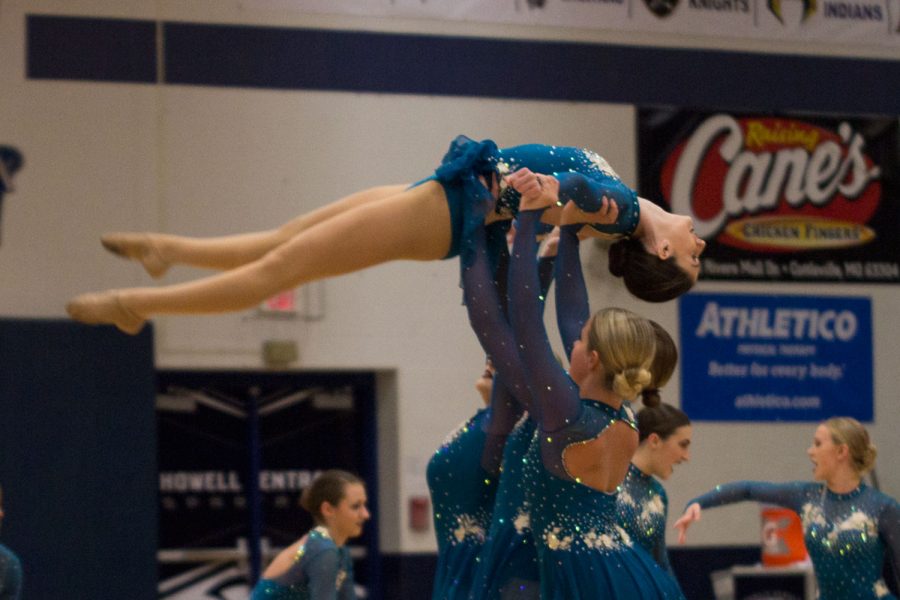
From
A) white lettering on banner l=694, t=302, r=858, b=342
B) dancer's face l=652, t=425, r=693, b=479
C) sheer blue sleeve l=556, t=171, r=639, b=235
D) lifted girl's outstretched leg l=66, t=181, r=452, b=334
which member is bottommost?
dancer's face l=652, t=425, r=693, b=479

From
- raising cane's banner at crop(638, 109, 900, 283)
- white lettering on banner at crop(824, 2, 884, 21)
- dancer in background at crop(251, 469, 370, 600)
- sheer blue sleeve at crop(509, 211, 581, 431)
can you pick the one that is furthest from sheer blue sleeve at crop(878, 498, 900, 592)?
white lettering on banner at crop(824, 2, 884, 21)

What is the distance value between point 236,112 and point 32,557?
2823 mm

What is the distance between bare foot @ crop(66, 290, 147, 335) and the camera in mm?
3797

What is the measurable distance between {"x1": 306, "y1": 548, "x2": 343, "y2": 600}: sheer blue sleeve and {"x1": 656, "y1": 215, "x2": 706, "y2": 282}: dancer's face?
65.5 inches

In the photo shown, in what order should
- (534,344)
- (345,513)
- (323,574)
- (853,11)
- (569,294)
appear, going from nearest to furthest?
1. (534,344)
2. (569,294)
3. (323,574)
4. (345,513)
5. (853,11)

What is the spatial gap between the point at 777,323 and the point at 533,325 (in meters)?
5.99

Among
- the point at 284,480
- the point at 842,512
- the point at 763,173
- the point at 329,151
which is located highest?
the point at 329,151

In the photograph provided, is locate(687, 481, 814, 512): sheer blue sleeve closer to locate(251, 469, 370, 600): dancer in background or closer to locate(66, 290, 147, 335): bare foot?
locate(251, 469, 370, 600): dancer in background

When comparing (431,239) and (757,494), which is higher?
(431,239)

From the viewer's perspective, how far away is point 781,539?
7.91 metres

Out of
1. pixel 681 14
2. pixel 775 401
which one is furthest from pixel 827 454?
pixel 681 14

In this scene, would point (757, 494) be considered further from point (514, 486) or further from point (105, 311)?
point (105, 311)

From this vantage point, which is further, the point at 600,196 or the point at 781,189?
the point at 781,189

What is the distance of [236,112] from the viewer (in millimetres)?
7922
